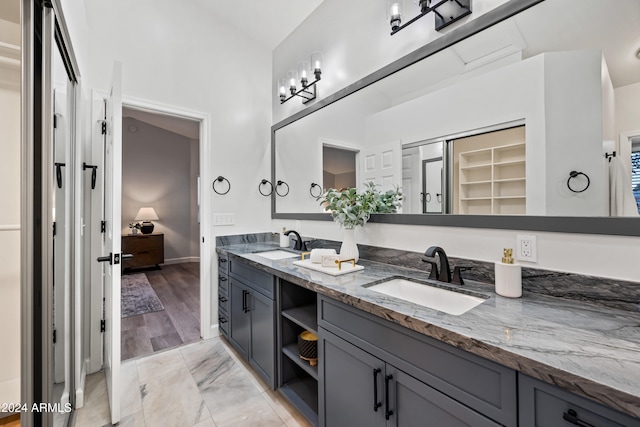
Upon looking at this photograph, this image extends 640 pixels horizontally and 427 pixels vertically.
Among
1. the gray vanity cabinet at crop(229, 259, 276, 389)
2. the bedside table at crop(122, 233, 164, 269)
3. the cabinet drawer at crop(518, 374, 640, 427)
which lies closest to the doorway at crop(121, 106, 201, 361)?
the bedside table at crop(122, 233, 164, 269)

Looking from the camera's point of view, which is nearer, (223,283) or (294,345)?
(294,345)

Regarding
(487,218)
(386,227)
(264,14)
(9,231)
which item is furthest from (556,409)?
(264,14)

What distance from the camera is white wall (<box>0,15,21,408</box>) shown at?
1.13 meters

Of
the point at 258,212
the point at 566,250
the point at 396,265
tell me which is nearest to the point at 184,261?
the point at 258,212

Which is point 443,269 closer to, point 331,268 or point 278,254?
point 331,268

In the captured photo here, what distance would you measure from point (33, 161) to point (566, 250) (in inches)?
77.7

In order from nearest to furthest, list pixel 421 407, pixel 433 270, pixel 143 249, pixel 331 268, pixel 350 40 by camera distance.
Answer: pixel 421 407, pixel 433 270, pixel 331 268, pixel 350 40, pixel 143 249

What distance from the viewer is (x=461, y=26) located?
4.71 feet

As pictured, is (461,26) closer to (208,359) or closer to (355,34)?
(355,34)

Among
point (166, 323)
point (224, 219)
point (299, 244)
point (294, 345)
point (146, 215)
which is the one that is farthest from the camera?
point (146, 215)

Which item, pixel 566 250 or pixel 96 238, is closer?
pixel 566 250

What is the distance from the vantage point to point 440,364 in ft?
2.94

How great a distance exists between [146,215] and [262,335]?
5067 mm

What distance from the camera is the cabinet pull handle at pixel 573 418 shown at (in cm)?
62
